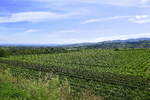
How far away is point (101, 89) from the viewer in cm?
2067

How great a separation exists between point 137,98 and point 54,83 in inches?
337

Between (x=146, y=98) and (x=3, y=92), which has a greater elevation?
(x=3, y=92)

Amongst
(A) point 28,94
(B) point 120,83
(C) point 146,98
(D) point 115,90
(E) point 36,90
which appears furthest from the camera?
(B) point 120,83

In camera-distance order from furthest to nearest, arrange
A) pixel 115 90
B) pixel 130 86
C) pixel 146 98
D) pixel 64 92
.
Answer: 1. pixel 130 86
2. pixel 115 90
3. pixel 146 98
4. pixel 64 92

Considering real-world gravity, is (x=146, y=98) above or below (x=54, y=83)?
below

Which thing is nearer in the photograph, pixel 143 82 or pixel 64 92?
pixel 64 92

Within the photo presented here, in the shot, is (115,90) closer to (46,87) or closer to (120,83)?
(120,83)

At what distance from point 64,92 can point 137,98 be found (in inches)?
274

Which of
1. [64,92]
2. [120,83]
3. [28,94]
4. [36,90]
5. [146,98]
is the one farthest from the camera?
[120,83]

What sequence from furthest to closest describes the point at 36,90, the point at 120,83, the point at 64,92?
the point at 120,83 < the point at 64,92 < the point at 36,90

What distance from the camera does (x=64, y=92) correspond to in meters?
12.7

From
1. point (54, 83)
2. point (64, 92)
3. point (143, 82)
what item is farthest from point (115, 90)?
point (54, 83)

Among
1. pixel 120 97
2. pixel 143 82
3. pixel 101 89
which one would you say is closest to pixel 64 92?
pixel 120 97

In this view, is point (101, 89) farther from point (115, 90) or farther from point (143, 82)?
point (143, 82)
